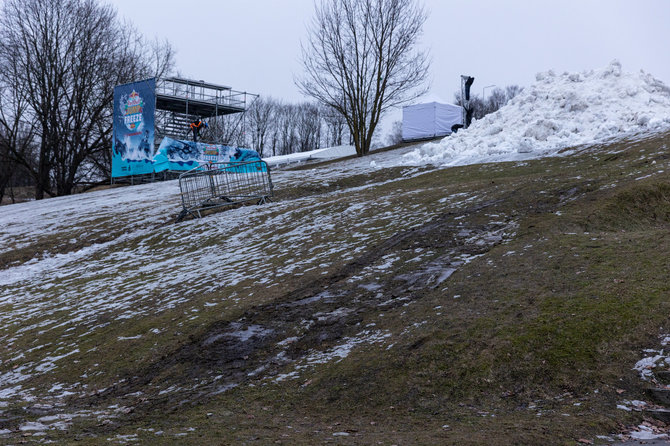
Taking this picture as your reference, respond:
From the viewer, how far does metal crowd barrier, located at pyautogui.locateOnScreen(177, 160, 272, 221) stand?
17500mm

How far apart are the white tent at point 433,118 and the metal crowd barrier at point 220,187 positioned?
997 inches

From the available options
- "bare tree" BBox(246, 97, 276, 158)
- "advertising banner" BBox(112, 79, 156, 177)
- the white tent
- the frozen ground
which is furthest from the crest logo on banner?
"bare tree" BBox(246, 97, 276, 158)

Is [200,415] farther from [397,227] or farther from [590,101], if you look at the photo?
[590,101]

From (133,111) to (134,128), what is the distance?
1.07 meters

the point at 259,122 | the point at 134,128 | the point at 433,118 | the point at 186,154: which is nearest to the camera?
the point at 134,128

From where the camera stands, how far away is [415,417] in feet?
15.9

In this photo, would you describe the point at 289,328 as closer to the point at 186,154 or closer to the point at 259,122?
the point at 186,154

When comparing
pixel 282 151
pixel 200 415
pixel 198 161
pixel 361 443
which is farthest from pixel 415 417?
pixel 282 151

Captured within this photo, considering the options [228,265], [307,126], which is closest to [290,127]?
[307,126]

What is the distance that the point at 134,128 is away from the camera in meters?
34.7

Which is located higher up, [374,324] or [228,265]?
[228,265]

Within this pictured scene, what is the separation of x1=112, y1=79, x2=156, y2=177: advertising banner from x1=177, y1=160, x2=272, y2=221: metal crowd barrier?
17320 mm

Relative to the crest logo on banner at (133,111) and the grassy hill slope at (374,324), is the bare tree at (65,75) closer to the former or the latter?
the crest logo on banner at (133,111)

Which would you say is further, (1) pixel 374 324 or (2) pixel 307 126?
(2) pixel 307 126
